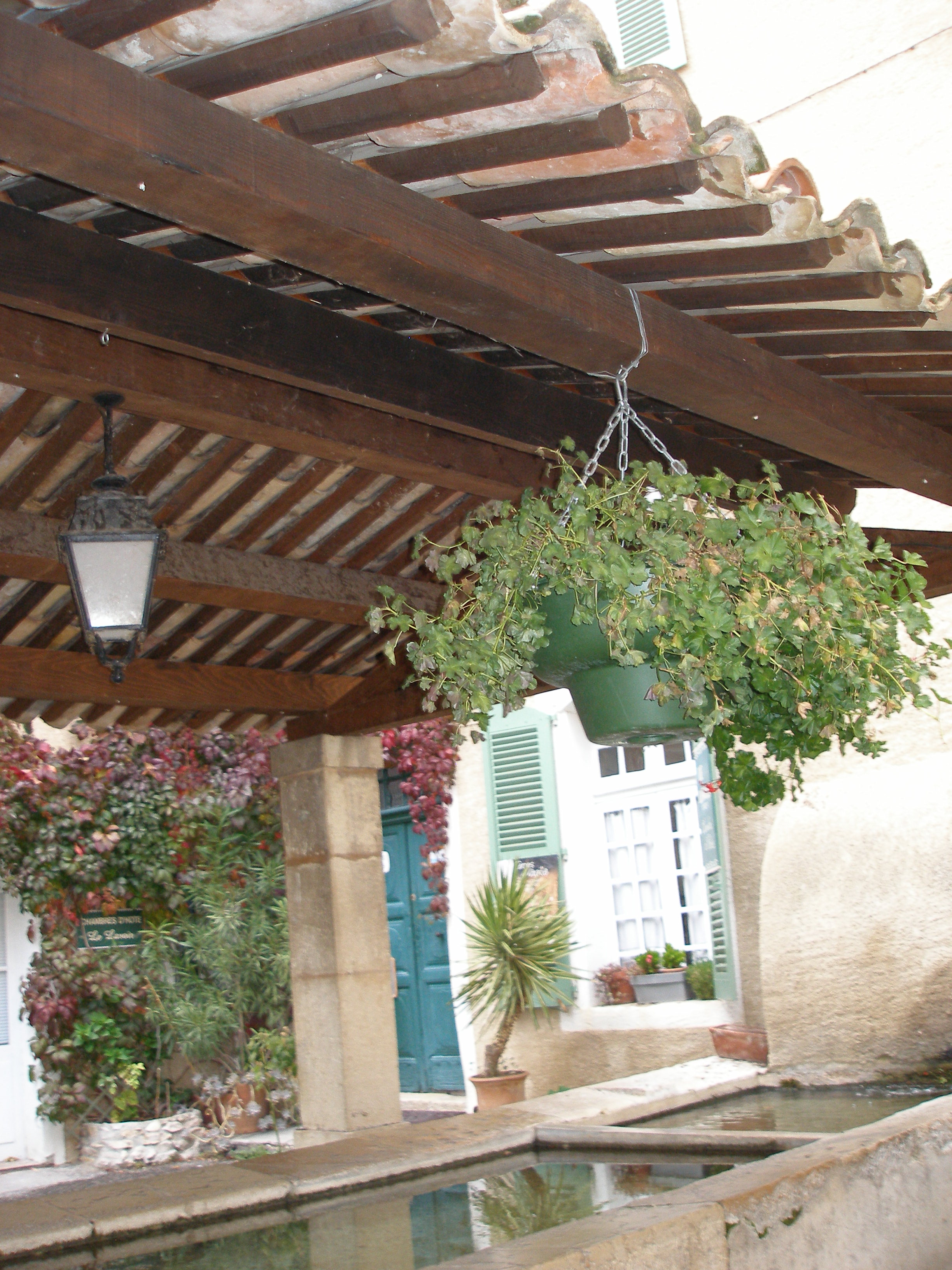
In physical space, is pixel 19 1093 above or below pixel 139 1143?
above

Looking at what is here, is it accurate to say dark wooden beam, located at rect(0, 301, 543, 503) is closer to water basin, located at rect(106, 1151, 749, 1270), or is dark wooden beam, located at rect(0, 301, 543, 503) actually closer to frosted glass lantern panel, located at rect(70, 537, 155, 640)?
frosted glass lantern panel, located at rect(70, 537, 155, 640)

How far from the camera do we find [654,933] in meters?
7.43

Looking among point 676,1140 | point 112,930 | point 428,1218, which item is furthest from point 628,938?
point 428,1218

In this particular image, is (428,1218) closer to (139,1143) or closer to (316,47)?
(316,47)

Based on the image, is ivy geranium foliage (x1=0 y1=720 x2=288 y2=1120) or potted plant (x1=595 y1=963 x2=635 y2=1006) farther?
potted plant (x1=595 y1=963 x2=635 y2=1006)

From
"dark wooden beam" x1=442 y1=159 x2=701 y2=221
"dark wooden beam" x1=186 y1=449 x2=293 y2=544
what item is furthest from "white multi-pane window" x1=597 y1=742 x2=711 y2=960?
"dark wooden beam" x1=442 y1=159 x2=701 y2=221

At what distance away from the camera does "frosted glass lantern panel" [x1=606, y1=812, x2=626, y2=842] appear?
7.70 meters

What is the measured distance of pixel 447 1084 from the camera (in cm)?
813

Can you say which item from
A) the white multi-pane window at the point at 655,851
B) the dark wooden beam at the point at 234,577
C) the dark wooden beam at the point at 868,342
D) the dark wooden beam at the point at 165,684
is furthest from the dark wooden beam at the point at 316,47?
the white multi-pane window at the point at 655,851

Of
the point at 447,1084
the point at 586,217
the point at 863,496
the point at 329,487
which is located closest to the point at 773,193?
the point at 586,217

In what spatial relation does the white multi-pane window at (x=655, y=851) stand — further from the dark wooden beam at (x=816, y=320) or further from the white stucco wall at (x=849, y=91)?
the dark wooden beam at (x=816, y=320)

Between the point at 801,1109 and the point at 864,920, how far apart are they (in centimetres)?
118

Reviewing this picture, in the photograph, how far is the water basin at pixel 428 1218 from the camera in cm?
300

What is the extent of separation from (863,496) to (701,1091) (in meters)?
3.46
